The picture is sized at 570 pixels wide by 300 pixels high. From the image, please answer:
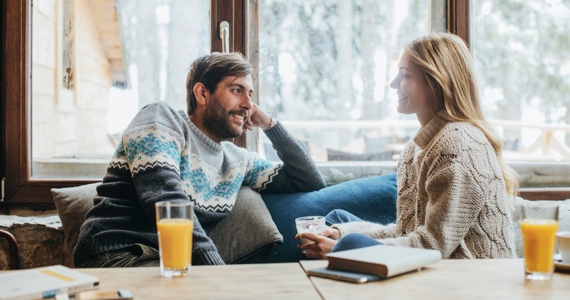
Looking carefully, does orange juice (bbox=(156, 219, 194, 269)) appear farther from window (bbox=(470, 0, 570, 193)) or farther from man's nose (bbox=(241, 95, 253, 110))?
window (bbox=(470, 0, 570, 193))

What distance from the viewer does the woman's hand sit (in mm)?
1990

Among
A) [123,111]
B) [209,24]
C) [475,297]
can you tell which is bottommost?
[475,297]

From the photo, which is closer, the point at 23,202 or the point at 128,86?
the point at 23,202

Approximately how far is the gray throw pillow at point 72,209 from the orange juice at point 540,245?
62.5 inches

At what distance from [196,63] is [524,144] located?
1669 mm

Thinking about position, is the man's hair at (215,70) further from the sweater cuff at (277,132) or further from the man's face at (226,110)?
the sweater cuff at (277,132)

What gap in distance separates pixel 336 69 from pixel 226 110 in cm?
68

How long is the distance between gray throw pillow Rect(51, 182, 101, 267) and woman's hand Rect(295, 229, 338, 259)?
2.77 ft

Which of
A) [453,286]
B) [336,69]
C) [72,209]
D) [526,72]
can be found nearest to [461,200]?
[453,286]

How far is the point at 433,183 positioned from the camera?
1.83m

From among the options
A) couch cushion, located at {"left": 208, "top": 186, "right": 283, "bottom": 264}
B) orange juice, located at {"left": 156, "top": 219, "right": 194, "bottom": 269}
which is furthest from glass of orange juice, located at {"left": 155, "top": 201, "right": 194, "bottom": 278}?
couch cushion, located at {"left": 208, "top": 186, "right": 283, "bottom": 264}

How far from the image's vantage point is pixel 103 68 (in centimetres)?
288

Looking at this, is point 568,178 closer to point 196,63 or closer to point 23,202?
point 196,63

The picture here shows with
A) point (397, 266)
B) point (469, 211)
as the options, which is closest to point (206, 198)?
point (469, 211)
